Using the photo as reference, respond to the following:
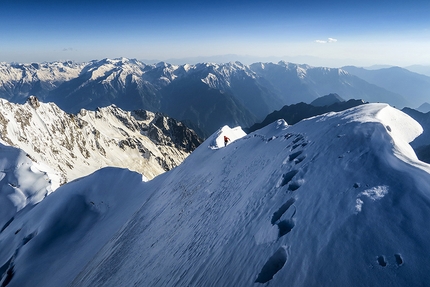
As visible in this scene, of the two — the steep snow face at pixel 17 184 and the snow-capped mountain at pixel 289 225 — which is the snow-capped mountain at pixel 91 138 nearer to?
A: the steep snow face at pixel 17 184

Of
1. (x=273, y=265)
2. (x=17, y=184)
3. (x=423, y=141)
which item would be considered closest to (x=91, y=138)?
(x=17, y=184)

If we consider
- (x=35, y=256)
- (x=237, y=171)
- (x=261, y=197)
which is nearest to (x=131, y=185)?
(x=35, y=256)

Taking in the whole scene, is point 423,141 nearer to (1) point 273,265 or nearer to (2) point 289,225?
(2) point 289,225

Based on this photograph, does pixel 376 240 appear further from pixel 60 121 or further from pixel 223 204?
pixel 60 121

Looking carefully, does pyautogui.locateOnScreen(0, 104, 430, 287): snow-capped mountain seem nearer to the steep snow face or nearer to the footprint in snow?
the footprint in snow

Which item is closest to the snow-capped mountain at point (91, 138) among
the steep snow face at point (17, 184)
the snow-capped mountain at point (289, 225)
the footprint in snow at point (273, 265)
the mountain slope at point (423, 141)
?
the steep snow face at point (17, 184)

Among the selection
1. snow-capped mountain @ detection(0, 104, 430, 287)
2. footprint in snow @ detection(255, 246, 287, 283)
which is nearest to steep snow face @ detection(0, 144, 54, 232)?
snow-capped mountain @ detection(0, 104, 430, 287)
